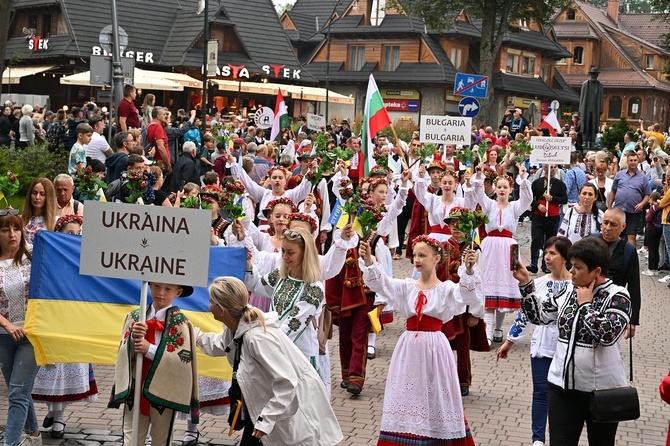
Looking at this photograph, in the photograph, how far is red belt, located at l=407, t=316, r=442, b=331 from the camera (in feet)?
26.0

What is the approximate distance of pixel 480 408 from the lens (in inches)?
388

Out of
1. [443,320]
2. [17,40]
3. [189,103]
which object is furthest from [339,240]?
[17,40]

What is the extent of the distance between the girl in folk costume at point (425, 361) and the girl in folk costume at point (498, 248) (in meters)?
4.95

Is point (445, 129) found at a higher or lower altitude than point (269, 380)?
higher

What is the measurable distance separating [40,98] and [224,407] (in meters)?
30.1

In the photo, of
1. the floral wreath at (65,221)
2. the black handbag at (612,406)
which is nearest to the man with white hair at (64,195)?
the floral wreath at (65,221)

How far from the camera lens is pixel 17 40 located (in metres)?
49.3

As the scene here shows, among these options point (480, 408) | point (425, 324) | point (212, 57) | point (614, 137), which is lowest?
point (480, 408)

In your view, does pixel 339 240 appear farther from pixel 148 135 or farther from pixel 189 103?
pixel 189 103

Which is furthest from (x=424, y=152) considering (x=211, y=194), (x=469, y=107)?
(x=211, y=194)

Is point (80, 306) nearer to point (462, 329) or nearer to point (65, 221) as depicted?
point (65, 221)

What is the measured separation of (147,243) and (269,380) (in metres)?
1.23

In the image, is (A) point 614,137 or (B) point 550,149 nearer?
(B) point 550,149

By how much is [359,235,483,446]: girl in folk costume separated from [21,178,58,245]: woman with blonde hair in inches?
Answer: 111
